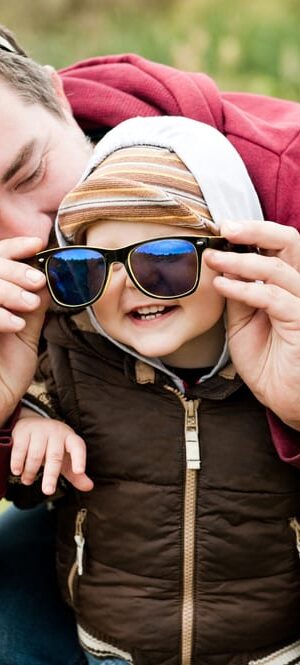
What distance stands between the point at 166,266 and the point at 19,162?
0.43m

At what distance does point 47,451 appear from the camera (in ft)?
5.12

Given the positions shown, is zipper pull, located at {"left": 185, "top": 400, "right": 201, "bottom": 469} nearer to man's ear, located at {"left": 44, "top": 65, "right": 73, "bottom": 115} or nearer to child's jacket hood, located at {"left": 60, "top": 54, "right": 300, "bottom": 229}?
child's jacket hood, located at {"left": 60, "top": 54, "right": 300, "bottom": 229}

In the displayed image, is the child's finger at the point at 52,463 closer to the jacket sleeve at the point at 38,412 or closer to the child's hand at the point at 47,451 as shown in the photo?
the child's hand at the point at 47,451

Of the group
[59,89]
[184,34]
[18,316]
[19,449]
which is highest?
[59,89]

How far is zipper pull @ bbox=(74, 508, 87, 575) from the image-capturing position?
1.70 metres

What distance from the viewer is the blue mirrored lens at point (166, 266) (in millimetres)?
1389

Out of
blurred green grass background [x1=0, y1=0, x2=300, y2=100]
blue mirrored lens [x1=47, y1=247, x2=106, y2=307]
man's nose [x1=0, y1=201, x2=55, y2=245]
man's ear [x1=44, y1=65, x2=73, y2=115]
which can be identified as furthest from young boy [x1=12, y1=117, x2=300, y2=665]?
blurred green grass background [x1=0, y1=0, x2=300, y2=100]

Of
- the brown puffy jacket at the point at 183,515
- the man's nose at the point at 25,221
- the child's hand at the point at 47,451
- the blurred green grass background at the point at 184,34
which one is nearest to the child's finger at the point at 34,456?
the child's hand at the point at 47,451

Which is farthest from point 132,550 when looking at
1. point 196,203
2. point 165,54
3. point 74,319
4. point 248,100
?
point 165,54

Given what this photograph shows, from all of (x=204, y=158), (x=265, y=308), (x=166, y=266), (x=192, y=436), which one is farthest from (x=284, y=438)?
(x=204, y=158)

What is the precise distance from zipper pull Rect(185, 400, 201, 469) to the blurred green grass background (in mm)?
3259

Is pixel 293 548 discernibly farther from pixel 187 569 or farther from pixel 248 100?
pixel 248 100

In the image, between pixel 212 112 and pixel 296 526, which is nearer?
pixel 296 526

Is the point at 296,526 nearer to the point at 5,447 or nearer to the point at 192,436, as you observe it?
the point at 192,436
